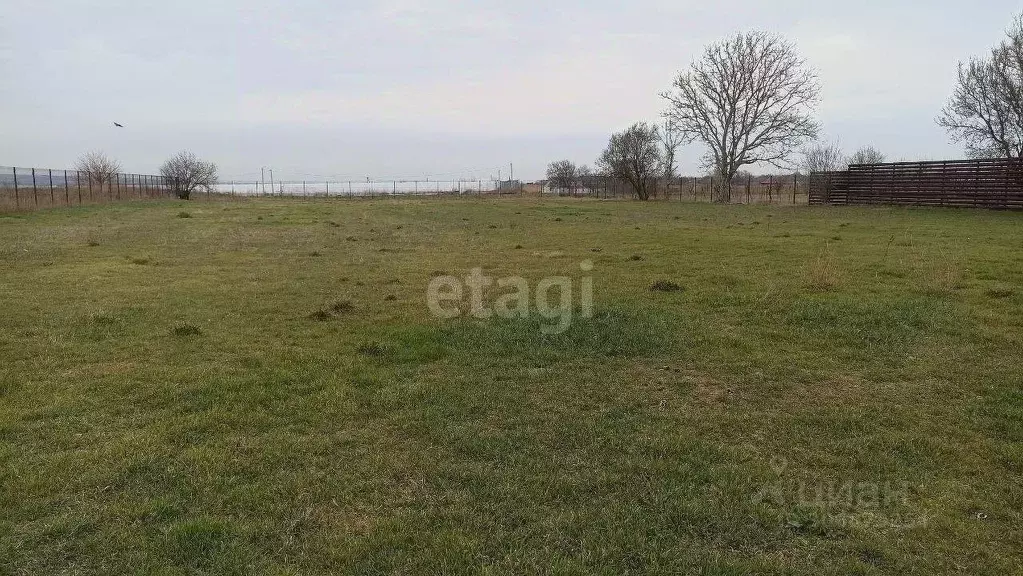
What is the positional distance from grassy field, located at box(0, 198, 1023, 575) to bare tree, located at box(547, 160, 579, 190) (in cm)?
5045

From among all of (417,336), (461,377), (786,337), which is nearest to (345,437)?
(461,377)

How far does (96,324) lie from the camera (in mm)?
6078

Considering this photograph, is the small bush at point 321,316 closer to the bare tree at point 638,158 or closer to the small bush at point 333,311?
the small bush at point 333,311

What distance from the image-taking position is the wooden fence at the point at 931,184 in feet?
69.4

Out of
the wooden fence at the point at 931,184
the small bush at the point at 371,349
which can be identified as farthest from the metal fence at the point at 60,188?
the wooden fence at the point at 931,184

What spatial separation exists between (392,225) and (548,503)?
17.6 m

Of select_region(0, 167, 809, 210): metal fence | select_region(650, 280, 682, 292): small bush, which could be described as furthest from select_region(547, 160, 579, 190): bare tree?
select_region(650, 280, 682, 292): small bush

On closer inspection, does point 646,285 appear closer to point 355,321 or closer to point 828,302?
point 828,302

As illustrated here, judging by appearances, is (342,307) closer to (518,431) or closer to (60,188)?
(518,431)

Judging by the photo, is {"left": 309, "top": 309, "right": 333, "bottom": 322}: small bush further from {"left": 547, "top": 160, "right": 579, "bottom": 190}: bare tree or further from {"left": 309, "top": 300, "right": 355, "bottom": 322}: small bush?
{"left": 547, "top": 160, "right": 579, "bottom": 190}: bare tree

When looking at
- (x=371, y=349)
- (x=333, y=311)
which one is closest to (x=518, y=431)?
(x=371, y=349)

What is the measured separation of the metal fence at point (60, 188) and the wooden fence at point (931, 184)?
36.1 meters

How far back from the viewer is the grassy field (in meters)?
2.50

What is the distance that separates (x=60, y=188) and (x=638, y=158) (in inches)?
Answer: 1364
